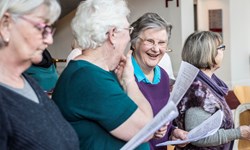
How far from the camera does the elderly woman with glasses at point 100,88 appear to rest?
1.46 m

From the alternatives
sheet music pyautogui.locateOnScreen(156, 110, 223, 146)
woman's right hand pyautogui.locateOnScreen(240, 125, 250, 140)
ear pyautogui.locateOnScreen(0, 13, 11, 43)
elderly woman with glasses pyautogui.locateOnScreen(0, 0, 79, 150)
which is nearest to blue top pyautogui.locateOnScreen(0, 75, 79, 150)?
elderly woman with glasses pyautogui.locateOnScreen(0, 0, 79, 150)

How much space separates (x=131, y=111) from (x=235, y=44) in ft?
22.6

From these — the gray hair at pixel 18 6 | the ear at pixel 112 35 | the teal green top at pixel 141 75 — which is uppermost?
the gray hair at pixel 18 6

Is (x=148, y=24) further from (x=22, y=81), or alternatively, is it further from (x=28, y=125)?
(x=28, y=125)

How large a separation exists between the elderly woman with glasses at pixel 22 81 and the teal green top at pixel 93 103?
0.73ft

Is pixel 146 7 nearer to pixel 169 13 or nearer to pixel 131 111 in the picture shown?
pixel 169 13

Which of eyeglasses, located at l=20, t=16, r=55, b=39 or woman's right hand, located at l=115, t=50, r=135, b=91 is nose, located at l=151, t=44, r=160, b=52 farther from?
eyeglasses, located at l=20, t=16, r=55, b=39

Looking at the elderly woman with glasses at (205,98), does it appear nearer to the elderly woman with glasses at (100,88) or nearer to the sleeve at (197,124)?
the sleeve at (197,124)

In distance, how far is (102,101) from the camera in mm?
1460

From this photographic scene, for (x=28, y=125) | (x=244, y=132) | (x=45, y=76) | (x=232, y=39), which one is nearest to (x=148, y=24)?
(x=244, y=132)

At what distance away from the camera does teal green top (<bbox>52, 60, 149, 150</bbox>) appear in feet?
4.79

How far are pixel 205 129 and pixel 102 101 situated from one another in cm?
74

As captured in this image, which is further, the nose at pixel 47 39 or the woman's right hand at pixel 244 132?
the woman's right hand at pixel 244 132

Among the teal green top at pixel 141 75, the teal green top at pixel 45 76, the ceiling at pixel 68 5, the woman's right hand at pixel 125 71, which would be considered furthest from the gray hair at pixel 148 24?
the ceiling at pixel 68 5
